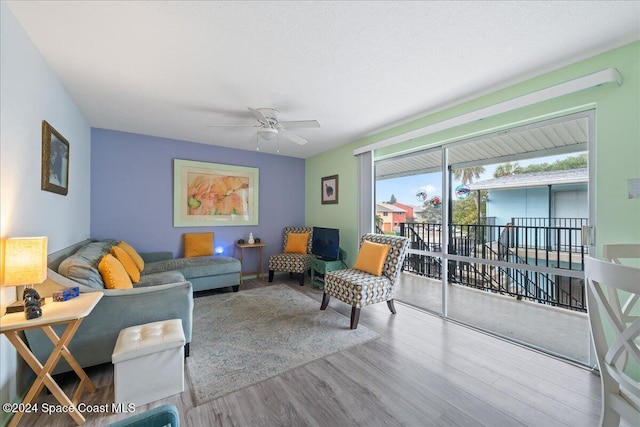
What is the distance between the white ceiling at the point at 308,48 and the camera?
5.00ft

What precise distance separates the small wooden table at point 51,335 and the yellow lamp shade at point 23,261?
0.66ft

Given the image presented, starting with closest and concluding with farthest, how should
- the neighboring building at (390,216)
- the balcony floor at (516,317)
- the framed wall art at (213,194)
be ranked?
the balcony floor at (516,317), the neighboring building at (390,216), the framed wall art at (213,194)

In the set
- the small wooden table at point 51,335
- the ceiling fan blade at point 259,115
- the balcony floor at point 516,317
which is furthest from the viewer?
the ceiling fan blade at point 259,115

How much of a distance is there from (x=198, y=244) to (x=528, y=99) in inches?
184

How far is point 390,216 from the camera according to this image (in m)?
4.17

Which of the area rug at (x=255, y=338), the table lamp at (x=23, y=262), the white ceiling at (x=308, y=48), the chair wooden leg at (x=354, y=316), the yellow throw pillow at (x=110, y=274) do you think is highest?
the white ceiling at (x=308, y=48)

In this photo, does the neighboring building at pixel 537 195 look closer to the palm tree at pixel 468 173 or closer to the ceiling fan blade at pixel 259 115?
the palm tree at pixel 468 173

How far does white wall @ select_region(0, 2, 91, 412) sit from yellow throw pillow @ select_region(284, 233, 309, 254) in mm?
3085

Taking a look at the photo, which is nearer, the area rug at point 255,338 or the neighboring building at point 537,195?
the area rug at point 255,338

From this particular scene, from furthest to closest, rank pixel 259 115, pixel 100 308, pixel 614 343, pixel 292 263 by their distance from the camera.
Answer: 1. pixel 292 263
2. pixel 259 115
3. pixel 100 308
4. pixel 614 343

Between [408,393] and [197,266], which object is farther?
[197,266]

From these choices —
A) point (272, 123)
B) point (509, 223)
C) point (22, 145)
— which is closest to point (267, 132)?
point (272, 123)

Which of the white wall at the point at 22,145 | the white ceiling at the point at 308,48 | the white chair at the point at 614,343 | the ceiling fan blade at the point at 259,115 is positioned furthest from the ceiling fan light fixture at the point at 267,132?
the white chair at the point at 614,343

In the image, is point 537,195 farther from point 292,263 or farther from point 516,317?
point 292,263
